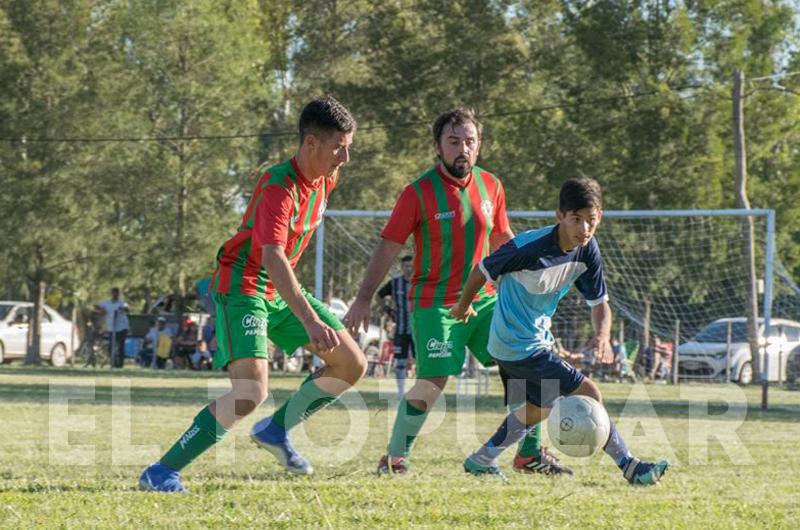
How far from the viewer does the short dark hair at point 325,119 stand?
6.30 metres

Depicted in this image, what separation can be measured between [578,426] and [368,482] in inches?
44.3

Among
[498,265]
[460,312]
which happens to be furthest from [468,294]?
[498,265]

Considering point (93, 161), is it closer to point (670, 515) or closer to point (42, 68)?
A: point (42, 68)

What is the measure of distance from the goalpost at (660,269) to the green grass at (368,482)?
27.5 ft

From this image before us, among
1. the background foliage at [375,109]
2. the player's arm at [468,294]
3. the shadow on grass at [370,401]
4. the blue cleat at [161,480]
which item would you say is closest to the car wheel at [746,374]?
the background foliage at [375,109]

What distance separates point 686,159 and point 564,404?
24984 millimetres

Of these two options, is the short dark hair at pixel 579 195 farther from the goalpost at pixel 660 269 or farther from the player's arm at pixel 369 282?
the goalpost at pixel 660 269

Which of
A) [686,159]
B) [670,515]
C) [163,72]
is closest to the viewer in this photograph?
[670,515]

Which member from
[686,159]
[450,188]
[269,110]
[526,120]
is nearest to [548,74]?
[526,120]

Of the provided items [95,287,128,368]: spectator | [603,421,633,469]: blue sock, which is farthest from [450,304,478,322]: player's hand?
[95,287,128,368]: spectator

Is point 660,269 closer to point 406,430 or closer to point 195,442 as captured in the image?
point 406,430

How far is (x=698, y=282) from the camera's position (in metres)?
23.2

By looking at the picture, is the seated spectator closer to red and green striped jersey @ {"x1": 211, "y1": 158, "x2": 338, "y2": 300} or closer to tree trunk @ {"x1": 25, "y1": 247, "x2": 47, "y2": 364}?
tree trunk @ {"x1": 25, "y1": 247, "x2": 47, "y2": 364}

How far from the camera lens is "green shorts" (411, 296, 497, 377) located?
295 inches
